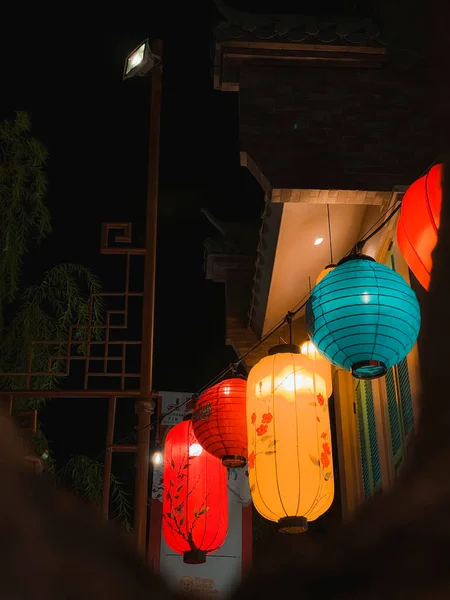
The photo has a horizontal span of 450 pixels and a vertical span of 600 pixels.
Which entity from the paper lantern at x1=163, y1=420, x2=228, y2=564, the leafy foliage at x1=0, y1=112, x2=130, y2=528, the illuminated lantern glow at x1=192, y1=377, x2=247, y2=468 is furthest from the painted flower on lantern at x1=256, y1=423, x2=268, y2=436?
the leafy foliage at x1=0, y1=112, x2=130, y2=528

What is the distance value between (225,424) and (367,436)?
5.15ft

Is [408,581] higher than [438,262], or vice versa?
[438,262]

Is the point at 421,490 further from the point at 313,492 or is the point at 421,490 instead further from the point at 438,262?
the point at 313,492

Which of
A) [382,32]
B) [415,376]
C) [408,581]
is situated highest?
[382,32]

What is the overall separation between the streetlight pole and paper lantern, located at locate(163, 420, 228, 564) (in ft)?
2.26

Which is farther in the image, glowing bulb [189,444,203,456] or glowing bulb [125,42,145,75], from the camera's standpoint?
glowing bulb [125,42,145,75]

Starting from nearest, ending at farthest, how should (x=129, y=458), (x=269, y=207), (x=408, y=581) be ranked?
(x=408, y=581)
(x=269, y=207)
(x=129, y=458)

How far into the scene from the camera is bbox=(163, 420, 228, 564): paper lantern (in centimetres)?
607

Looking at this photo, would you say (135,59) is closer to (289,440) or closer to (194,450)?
(194,450)

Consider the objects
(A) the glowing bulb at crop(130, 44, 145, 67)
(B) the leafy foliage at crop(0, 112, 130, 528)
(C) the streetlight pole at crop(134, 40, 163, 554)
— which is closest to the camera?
(C) the streetlight pole at crop(134, 40, 163, 554)

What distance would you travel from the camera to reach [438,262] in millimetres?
558

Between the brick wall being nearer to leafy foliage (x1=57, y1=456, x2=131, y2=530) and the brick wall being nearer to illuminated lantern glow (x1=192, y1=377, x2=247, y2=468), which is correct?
illuminated lantern glow (x1=192, y1=377, x2=247, y2=468)

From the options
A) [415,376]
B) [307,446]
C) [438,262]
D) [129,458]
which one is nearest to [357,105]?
[415,376]

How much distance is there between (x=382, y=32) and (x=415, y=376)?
9.03 ft
